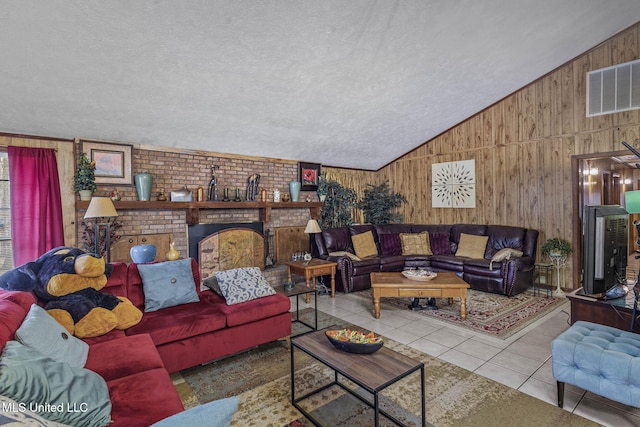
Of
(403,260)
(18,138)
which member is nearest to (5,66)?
(18,138)

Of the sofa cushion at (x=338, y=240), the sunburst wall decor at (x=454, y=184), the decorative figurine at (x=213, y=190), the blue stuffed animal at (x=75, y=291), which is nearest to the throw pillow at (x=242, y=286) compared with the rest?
the blue stuffed animal at (x=75, y=291)

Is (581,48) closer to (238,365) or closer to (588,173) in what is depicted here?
(588,173)

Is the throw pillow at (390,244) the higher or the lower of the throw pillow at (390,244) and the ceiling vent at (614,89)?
the lower

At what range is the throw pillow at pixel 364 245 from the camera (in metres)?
5.62

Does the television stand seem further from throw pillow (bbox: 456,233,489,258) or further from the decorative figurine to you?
the decorative figurine

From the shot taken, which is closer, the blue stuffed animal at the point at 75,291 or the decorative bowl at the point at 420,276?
the blue stuffed animal at the point at 75,291

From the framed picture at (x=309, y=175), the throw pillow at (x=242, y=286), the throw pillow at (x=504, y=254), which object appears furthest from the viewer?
the framed picture at (x=309, y=175)

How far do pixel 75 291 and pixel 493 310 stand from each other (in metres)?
4.36

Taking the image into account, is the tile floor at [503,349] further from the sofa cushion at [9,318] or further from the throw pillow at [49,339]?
the sofa cushion at [9,318]

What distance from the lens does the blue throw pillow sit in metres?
1.00

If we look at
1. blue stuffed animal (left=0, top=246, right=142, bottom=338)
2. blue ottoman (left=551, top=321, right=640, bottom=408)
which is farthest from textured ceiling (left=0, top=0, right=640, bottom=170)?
blue ottoman (left=551, top=321, right=640, bottom=408)

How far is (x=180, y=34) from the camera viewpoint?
2.86 m

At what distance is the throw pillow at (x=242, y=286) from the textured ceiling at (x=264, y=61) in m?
2.13

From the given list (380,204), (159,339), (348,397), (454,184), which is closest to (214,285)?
(159,339)
